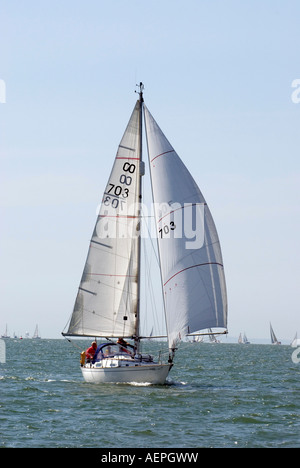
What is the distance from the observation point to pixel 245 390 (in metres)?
41.4

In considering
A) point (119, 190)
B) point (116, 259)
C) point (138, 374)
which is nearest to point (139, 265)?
point (116, 259)

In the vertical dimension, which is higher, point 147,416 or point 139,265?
point 139,265

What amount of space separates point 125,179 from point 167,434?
18378 mm

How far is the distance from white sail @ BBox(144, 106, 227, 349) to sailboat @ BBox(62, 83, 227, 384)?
50 mm

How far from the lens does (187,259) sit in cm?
3797

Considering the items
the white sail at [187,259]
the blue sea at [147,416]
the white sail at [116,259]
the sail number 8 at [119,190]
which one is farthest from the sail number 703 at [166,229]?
the blue sea at [147,416]

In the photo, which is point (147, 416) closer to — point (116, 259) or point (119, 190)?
point (116, 259)

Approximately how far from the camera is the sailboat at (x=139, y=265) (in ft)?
124

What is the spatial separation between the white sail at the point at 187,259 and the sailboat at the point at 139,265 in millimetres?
50

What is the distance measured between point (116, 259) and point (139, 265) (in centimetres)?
129

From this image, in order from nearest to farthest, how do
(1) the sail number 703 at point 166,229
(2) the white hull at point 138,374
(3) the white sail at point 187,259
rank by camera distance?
1. (3) the white sail at point 187,259
2. (2) the white hull at point 138,374
3. (1) the sail number 703 at point 166,229

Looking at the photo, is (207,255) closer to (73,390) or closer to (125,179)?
(125,179)

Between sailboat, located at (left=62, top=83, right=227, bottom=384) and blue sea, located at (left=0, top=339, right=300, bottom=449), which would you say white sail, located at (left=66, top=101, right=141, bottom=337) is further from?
blue sea, located at (left=0, top=339, right=300, bottom=449)

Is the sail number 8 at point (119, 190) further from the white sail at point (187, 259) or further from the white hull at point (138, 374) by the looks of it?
the white hull at point (138, 374)
